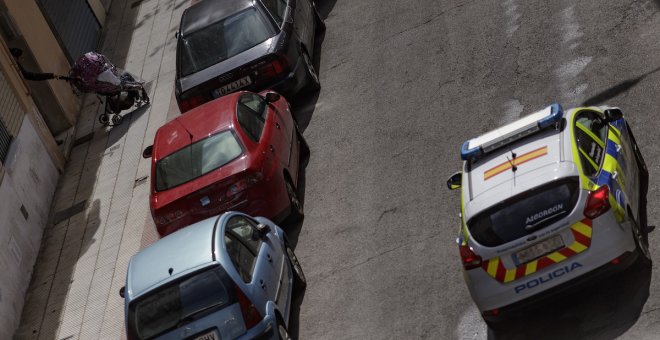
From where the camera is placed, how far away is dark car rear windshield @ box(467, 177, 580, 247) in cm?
980

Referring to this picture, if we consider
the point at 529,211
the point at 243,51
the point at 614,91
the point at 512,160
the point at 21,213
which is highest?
the point at 512,160

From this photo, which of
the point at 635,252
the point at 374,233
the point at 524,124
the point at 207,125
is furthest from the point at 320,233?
the point at 635,252

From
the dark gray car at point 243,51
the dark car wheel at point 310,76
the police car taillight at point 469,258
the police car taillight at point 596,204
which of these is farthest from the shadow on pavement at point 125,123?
the police car taillight at point 596,204

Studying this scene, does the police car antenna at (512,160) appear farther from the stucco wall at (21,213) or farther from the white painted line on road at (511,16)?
the stucco wall at (21,213)

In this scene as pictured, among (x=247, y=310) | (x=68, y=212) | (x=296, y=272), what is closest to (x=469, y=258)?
(x=247, y=310)

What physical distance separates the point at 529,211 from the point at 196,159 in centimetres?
560

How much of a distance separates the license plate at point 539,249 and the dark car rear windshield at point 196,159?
5.04 metres

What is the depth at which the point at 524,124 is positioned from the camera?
10844mm

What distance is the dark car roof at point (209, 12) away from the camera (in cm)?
1788

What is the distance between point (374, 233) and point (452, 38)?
5.12m

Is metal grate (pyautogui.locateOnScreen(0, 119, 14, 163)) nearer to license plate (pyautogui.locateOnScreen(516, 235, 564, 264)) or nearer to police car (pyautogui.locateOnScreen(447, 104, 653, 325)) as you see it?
police car (pyautogui.locateOnScreen(447, 104, 653, 325))

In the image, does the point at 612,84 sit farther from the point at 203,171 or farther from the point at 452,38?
the point at 203,171

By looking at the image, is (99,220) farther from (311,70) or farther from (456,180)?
(456,180)

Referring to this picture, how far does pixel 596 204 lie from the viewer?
32.1ft
